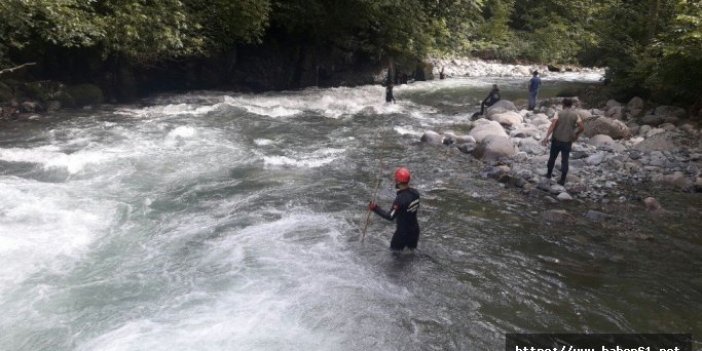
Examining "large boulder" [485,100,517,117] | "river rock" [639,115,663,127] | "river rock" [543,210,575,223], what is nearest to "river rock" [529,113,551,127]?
"large boulder" [485,100,517,117]

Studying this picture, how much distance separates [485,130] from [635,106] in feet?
19.2

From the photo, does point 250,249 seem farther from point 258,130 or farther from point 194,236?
point 258,130

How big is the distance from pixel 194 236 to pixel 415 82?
798 inches

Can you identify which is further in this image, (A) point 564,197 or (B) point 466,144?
(B) point 466,144

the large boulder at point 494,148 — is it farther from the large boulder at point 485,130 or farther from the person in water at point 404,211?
the person in water at point 404,211

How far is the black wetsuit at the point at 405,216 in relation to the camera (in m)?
6.76

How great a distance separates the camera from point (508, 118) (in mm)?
16078

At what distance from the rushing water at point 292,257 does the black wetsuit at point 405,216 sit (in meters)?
0.25

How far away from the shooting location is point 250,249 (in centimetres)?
744

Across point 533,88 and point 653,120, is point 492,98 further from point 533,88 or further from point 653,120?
point 653,120

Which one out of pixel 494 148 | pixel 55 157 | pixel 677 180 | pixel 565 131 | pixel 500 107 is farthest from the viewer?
pixel 500 107

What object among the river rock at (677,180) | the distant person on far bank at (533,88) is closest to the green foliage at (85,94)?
the distant person on far bank at (533,88)

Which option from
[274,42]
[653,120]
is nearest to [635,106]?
[653,120]

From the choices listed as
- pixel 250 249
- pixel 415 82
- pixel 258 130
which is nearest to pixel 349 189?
pixel 250 249
